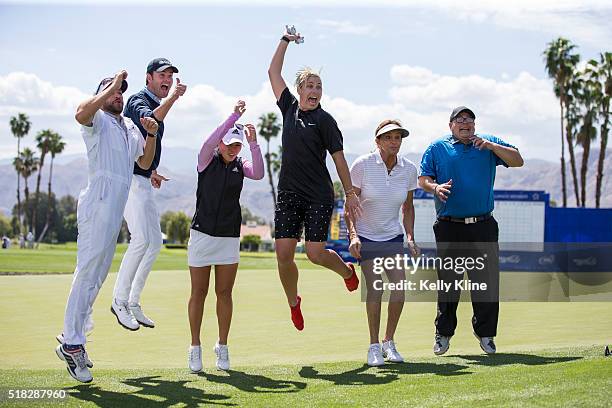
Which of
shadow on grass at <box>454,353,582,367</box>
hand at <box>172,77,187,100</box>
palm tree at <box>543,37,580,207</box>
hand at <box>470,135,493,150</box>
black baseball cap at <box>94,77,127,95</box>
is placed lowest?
shadow on grass at <box>454,353,582,367</box>

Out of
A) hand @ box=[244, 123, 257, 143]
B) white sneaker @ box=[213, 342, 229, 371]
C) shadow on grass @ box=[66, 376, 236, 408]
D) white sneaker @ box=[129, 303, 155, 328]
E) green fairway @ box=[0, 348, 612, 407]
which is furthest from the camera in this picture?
white sneaker @ box=[129, 303, 155, 328]

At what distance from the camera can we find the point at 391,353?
28.6 feet

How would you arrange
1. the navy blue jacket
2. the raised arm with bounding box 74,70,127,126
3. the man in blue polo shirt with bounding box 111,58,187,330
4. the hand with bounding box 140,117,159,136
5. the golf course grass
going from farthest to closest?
1. the man in blue polo shirt with bounding box 111,58,187,330
2. the navy blue jacket
3. the hand with bounding box 140,117,159,136
4. the raised arm with bounding box 74,70,127,126
5. the golf course grass

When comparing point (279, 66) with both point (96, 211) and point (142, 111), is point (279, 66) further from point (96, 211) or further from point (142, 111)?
point (96, 211)

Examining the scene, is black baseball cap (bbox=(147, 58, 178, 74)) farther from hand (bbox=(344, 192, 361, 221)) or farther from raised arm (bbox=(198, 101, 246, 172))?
hand (bbox=(344, 192, 361, 221))

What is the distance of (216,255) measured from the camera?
8.19 meters

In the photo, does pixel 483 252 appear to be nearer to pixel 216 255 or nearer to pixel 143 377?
pixel 216 255

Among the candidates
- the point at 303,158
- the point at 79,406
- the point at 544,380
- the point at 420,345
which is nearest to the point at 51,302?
the point at 420,345

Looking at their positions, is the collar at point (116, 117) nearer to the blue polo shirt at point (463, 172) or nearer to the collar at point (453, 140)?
the blue polo shirt at point (463, 172)

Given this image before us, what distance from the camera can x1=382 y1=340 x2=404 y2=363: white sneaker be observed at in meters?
8.63

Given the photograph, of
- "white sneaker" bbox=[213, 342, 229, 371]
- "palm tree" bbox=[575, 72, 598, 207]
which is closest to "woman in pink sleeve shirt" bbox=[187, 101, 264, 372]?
"white sneaker" bbox=[213, 342, 229, 371]

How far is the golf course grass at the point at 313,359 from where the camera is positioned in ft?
21.0

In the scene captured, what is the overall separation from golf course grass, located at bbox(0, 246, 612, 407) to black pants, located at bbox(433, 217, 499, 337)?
1.22 feet

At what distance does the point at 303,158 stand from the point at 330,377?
80.1 inches
